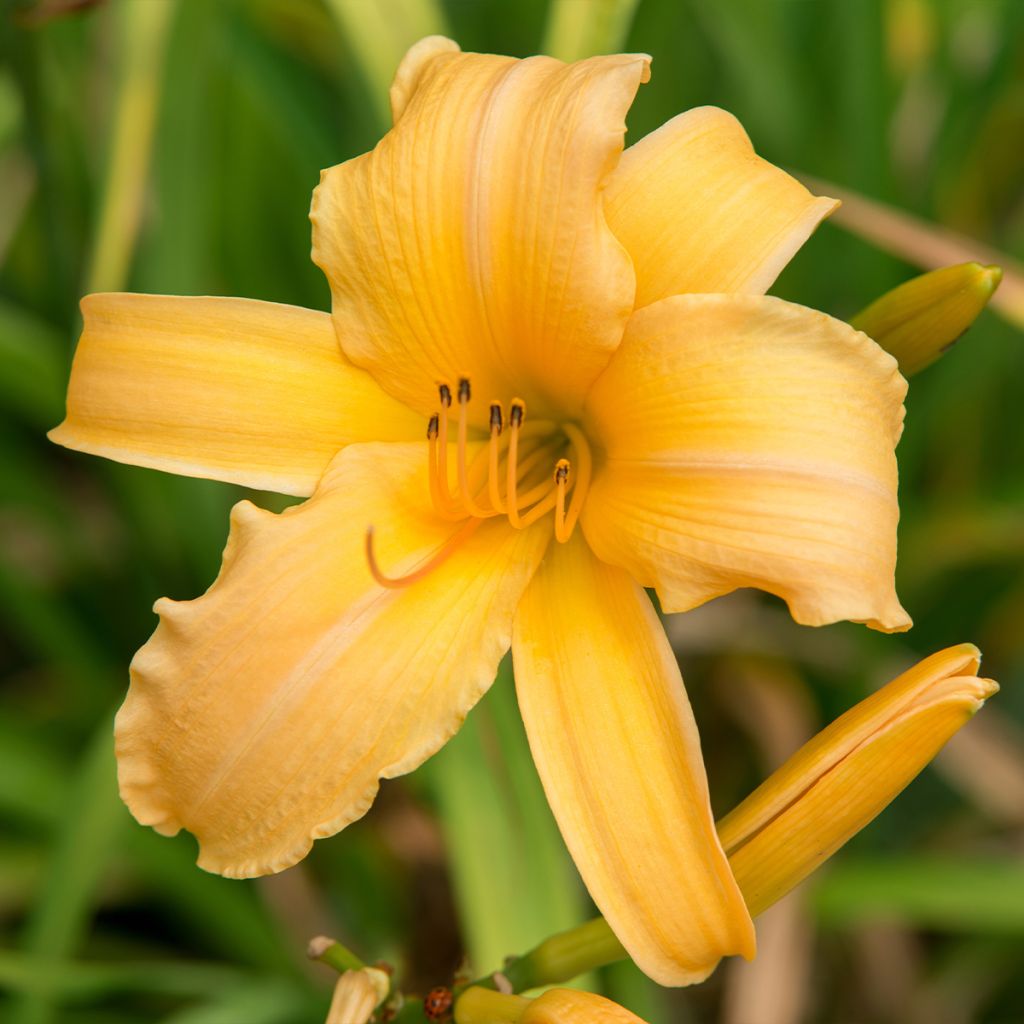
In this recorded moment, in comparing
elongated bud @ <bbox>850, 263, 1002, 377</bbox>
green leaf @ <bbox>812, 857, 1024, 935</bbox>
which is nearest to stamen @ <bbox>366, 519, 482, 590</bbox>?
elongated bud @ <bbox>850, 263, 1002, 377</bbox>

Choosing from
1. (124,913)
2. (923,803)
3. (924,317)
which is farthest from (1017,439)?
(124,913)

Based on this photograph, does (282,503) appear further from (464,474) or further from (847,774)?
(847,774)

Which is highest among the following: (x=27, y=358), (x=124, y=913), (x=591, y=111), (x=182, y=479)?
(x=591, y=111)

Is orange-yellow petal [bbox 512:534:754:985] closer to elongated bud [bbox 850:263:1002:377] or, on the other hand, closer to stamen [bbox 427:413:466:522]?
stamen [bbox 427:413:466:522]

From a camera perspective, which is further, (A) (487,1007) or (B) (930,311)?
(B) (930,311)

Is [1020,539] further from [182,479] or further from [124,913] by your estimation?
[124,913]

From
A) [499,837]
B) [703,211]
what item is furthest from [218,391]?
[499,837]
